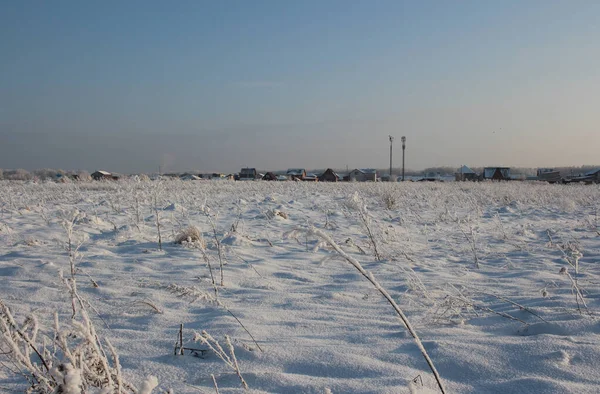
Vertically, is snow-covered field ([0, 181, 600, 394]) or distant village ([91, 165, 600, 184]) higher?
distant village ([91, 165, 600, 184])

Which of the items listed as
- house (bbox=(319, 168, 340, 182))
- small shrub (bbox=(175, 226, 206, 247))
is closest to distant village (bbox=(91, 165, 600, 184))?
house (bbox=(319, 168, 340, 182))

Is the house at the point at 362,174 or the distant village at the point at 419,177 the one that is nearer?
the distant village at the point at 419,177

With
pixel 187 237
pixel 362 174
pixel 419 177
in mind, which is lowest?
pixel 187 237

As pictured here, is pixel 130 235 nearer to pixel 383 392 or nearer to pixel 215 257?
pixel 215 257

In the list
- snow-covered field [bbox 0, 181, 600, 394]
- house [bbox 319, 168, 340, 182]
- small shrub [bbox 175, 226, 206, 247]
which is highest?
house [bbox 319, 168, 340, 182]

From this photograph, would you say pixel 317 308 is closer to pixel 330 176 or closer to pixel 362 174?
pixel 330 176

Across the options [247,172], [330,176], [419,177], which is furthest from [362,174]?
[247,172]

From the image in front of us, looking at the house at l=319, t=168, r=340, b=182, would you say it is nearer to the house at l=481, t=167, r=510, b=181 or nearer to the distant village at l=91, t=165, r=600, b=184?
the distant village at l=91, t=165, r=600, b=184

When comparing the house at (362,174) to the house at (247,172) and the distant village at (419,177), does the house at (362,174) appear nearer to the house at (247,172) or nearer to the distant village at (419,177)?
the distant village at (419,177)

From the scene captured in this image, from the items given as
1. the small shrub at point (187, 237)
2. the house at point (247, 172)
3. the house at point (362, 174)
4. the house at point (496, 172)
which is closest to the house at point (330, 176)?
the house at point (362, 174)

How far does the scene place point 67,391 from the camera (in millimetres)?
861

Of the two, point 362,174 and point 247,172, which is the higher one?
point 247,172

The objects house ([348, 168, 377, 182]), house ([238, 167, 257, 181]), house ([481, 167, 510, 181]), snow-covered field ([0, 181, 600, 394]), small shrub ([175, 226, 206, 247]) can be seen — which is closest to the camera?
snow-covered field ([0, 181, 600, 394])

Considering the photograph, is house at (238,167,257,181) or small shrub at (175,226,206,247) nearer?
small shrub at (175,226,206,247)
